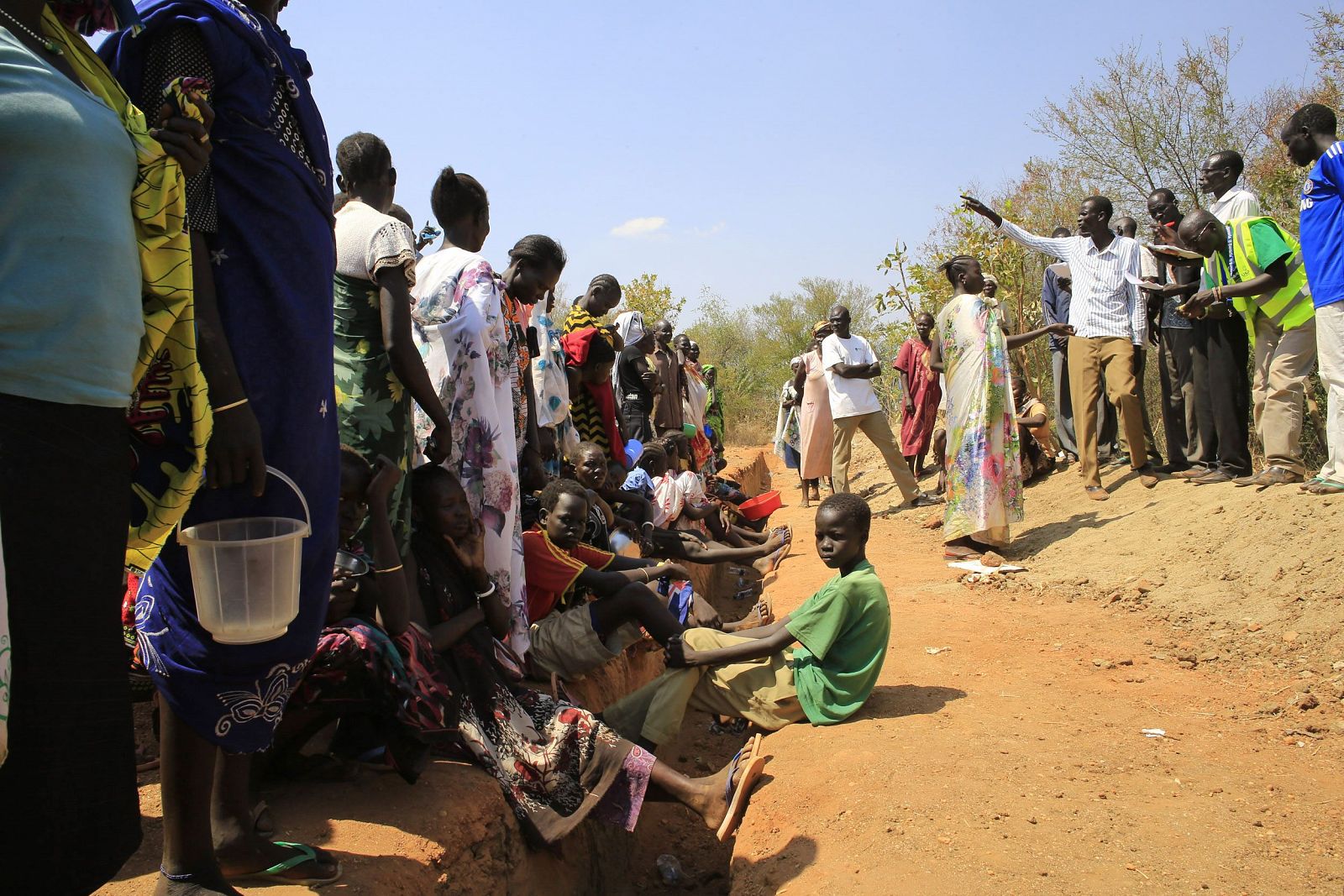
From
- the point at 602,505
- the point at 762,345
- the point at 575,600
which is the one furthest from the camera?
the point at 762,345

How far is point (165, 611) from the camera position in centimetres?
212

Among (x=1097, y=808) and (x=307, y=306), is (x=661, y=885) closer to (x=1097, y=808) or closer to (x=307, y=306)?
(x=1097, y=808)

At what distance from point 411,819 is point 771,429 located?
23973 mm

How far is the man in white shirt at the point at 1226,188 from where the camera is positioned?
7.23 m

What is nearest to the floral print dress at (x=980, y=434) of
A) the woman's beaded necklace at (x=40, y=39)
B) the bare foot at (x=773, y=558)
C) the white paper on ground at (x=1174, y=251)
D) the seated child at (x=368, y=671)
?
the white paper on ground at (x=1174, y=251)

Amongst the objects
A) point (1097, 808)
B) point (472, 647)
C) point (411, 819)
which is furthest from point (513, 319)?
point (1097, 808)

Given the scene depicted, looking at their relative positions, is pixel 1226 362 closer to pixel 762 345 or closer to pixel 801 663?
pixel 801 663

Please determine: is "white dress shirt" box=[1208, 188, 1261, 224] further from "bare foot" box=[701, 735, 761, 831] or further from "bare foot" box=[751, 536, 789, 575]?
"bare foot" box=[701, 735, 761, 831]

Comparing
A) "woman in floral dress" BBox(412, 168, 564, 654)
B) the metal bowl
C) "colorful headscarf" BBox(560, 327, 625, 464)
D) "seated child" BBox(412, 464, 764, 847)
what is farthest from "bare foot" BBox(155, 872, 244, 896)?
"colorful headscarf" BBox(560, 327, 625, 464)

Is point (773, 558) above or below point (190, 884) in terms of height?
below

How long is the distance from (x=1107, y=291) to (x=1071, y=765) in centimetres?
557

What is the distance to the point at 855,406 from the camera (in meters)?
11.0

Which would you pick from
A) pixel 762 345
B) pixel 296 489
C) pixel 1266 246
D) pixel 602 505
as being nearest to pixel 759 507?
pixel 602 505

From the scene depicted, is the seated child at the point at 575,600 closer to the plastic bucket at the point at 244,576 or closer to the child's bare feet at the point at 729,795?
the child's bare feet at the point at 729,795
